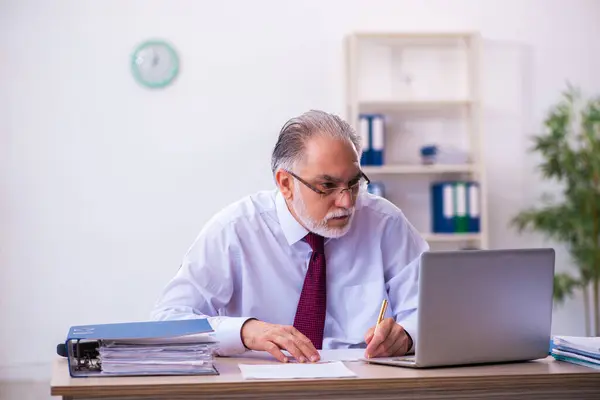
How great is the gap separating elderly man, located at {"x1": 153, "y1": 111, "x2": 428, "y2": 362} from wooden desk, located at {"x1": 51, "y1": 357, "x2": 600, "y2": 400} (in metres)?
0.60

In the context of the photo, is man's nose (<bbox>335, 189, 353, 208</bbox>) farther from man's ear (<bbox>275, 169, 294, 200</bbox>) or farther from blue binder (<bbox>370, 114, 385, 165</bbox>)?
blue binder (<bbox>370, 114, 385, 165</bbox>)

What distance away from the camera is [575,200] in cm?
524

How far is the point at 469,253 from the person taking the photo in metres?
1.85

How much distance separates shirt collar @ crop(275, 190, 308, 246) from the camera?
8.43 ft

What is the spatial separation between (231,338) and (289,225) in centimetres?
51

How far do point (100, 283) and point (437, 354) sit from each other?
382 cm

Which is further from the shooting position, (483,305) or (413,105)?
(413,105)

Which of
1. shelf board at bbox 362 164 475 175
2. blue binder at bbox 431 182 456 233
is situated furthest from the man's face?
blue binder at bbox 431 182 456 233

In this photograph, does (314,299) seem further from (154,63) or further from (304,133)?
(154,63)

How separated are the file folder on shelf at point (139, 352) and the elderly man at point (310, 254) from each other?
0.51 meters

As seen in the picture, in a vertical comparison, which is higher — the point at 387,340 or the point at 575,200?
the point at 575,200

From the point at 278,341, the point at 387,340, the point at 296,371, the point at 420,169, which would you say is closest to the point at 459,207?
the point at 420,169

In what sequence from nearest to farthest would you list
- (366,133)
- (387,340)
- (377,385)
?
(377,385) < (387,340) < (366,133)

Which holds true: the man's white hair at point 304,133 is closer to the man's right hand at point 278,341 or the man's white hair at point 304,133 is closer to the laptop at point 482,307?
the man's right hand at point 278,341
